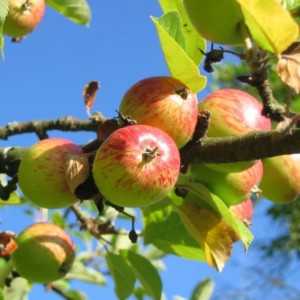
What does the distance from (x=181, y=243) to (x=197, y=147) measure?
606 mm

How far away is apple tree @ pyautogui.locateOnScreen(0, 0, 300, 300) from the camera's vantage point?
3.31ft

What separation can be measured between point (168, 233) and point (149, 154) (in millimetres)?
743

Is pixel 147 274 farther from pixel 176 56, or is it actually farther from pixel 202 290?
pixel 176 56

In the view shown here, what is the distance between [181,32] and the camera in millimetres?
1210

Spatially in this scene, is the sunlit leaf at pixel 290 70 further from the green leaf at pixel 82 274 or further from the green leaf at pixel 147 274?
the green leaf at pixel 82 274

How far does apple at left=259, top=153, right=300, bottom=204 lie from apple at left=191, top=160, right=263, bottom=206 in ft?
0.17

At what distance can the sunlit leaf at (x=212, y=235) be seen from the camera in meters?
1.38

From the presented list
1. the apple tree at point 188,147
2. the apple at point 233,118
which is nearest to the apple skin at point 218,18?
the apple tree at point 188,147

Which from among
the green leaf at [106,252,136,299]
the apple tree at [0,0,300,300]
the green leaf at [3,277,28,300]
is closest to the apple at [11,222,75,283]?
the apple tree at [0,0,300,300]

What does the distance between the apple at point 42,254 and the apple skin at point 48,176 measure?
1.55 ft

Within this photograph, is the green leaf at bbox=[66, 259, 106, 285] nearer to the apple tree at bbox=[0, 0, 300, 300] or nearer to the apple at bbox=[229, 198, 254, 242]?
the apple tree at bbox=[0, 0, 300, 300]

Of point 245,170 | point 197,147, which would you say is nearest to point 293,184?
point 245,170

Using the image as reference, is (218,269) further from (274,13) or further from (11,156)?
(274,13)

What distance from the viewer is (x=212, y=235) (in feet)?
4.56
